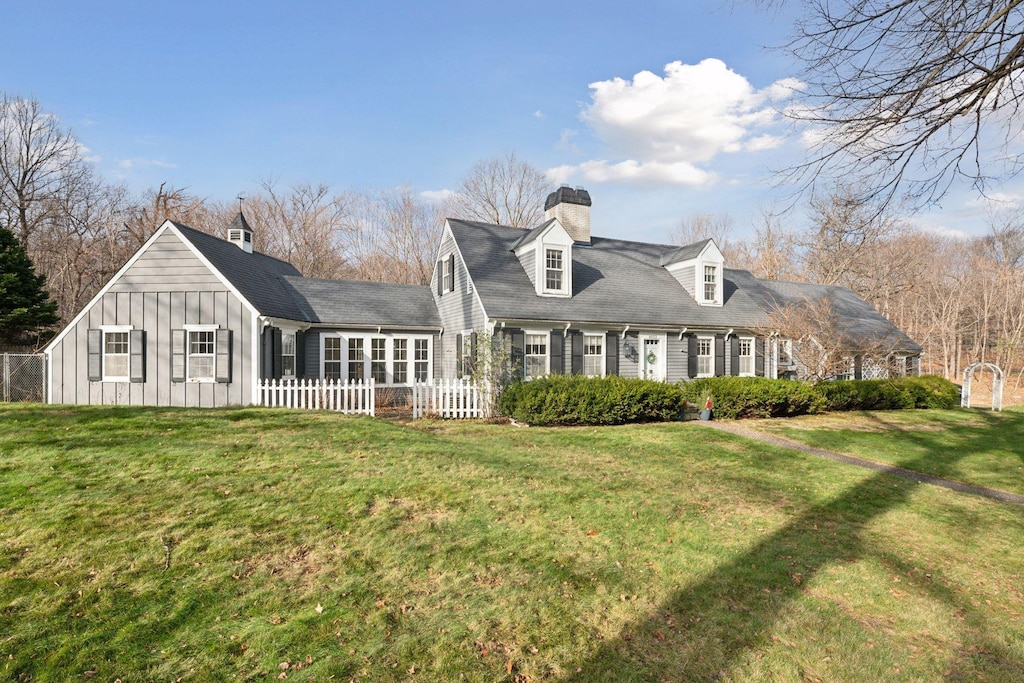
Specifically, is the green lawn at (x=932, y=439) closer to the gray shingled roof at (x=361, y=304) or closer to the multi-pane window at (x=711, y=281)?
the multi-pane window at (x=711, y=281)

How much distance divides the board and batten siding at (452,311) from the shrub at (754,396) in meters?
6.99

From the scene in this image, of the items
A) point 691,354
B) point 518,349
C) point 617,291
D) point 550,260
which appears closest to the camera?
point 518,349

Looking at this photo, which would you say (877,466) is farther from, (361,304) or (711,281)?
(361,304)

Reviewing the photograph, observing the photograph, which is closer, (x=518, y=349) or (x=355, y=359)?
(x=518, y=349)

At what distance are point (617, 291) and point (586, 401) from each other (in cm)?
703

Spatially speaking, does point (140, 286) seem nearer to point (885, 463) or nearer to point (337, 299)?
point (337, 299)

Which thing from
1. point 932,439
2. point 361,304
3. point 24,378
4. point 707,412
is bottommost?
point 932,439

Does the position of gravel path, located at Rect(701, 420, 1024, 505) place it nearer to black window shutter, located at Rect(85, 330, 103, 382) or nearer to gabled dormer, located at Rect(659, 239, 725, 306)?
gabled dormer, located at Rect(659, 239, 725, 306)

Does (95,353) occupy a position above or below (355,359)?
above

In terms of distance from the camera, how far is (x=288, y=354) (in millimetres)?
16578

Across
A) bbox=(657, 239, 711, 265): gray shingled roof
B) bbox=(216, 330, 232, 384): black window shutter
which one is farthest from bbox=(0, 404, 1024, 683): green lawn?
bbox=(657, 239, 711, 265): gray shingled roof

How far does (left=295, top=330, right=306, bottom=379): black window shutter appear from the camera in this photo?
670 inches

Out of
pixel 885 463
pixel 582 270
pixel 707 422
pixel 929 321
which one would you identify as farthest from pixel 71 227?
pixel 929 321

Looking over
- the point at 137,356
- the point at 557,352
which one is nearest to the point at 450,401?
the point at 557,352
